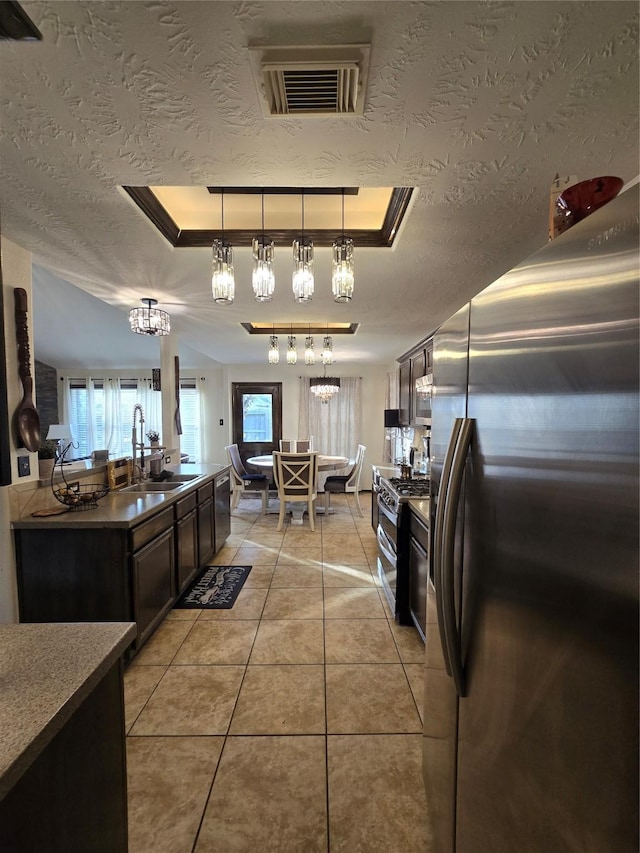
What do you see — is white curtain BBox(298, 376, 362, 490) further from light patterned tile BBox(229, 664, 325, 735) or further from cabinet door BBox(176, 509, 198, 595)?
light patterned tile BBox(229, 664, 325, 735)

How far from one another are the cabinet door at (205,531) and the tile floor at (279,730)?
22.6 inches

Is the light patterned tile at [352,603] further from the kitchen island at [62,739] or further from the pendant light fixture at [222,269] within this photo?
the pendant light fixture at [222,269]

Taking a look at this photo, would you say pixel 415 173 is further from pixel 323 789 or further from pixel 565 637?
pixel 323 789

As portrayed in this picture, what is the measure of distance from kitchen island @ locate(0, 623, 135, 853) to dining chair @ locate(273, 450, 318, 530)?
12.4ft

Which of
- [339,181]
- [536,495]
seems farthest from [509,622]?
[339,181]

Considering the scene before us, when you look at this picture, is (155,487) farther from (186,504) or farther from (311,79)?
(311,79)

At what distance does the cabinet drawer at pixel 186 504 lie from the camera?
2.88 meters

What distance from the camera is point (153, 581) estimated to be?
2.44 m

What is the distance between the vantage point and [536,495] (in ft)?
2.10

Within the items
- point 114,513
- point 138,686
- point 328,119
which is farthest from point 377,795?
point 328,119

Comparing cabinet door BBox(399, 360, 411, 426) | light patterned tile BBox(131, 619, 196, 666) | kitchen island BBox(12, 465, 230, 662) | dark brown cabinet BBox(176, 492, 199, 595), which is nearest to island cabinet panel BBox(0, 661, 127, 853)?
kitchen island BBox(12, 465, 230, 662)

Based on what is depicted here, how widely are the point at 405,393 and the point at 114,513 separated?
374 centimetres

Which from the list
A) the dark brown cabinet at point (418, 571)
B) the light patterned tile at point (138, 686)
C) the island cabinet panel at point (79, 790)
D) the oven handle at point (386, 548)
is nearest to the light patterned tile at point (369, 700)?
the dark brown cabinet at point (418, 571)

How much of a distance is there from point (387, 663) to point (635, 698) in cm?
213
